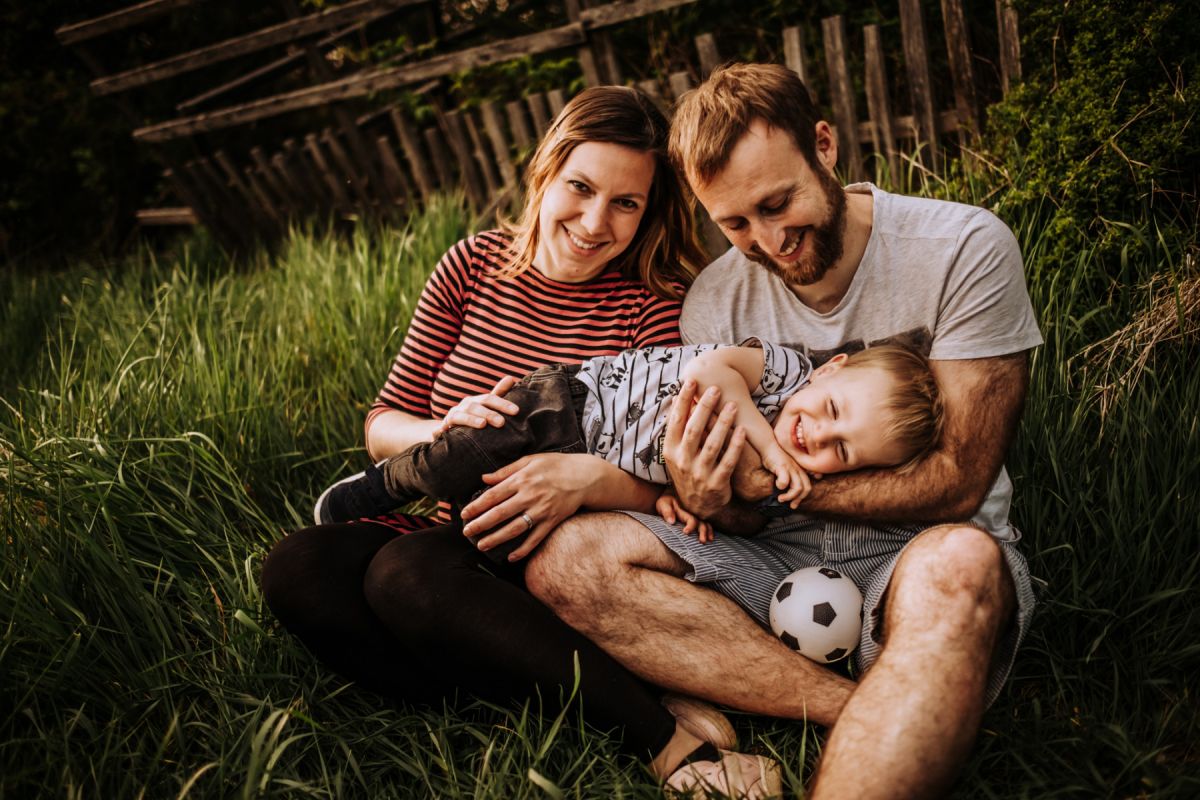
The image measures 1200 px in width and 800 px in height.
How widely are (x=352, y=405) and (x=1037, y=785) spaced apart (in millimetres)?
2844

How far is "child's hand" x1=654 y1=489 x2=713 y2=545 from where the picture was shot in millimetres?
2236

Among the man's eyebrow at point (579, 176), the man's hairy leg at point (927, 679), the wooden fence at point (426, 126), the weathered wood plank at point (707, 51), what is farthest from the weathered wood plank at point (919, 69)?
the man's hairy leg at point (927, 679)

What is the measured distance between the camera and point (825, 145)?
2.37 metres

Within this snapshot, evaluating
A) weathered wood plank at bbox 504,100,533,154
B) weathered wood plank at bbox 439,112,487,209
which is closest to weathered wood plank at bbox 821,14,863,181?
weathered wood plank at bbox 504,100,533,154

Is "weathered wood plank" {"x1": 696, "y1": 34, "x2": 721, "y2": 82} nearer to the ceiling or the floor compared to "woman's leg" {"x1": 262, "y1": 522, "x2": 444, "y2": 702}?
nearer to the ceiling

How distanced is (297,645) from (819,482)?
1.57m

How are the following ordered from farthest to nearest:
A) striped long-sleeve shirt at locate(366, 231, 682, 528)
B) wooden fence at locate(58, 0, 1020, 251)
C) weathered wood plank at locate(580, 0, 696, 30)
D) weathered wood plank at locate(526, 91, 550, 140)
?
weathered wood plank at locate(526, 91, 550, 140) < weathered wood plank at locate(580, 0, 696, 30) < wooden fence at locate(58, 0, 1020, 251) < striped long-sleeve shirt at locate(366, 231, 682, 528)

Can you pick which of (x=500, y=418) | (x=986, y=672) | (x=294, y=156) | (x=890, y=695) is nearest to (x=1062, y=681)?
(x=986, y=672)

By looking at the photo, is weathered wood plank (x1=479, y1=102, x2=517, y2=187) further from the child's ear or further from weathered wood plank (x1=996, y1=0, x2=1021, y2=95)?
the child's ear

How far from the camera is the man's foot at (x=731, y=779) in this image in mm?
1849

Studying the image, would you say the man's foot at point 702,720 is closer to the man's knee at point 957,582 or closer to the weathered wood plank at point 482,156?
the man's knee at point 957,582

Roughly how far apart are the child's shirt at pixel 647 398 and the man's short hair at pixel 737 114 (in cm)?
54

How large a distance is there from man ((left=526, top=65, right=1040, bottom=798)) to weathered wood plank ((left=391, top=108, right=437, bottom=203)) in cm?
367

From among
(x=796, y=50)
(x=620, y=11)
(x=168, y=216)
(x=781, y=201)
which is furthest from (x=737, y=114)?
(x=168, y=216)
